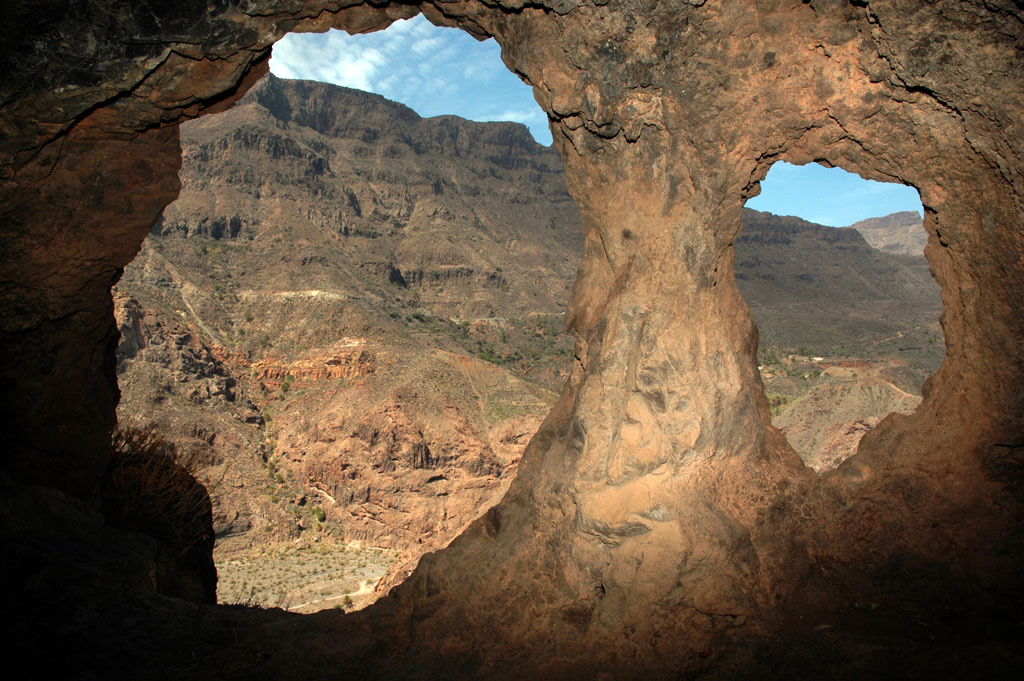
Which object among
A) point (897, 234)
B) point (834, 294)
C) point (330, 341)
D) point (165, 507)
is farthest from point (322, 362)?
point (897, 234)

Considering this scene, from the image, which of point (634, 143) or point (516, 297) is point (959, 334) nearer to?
point (634, 143)

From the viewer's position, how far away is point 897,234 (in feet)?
601

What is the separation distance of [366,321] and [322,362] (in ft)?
12.8

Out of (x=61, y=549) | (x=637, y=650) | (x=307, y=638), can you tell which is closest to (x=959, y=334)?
(x=637, y=650)

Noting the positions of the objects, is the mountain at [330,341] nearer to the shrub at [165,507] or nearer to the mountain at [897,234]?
the shrub at [165,507]

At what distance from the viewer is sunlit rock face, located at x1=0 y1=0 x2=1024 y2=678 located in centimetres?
520

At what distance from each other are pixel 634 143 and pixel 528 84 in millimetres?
1256

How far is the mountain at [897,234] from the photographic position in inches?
6506

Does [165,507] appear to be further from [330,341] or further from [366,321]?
[366,321]

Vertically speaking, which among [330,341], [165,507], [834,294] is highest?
[834,294]

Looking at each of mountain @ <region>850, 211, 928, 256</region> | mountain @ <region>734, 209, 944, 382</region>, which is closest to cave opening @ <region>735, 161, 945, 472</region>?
mountain @ <region>734, 209, 944, 382</region>

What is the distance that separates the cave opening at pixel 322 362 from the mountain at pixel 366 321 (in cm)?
16

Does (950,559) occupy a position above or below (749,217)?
below

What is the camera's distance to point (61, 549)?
5.99 m
